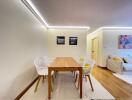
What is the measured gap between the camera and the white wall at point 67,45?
25.1 ft

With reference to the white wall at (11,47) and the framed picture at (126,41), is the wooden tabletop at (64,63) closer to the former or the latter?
the white wall at (11,47)

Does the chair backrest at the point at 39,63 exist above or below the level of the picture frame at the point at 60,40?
below

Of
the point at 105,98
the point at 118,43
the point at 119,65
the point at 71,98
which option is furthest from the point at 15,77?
the point at 118,43

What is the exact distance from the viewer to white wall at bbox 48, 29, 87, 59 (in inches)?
301

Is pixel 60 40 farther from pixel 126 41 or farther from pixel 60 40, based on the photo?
pixel 126 41

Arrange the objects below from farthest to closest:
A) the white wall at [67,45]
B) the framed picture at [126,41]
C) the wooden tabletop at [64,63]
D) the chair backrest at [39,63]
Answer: the white wall at [67,45], the framed picture at [126,41], the chair backrest at [39,63], the wooden tabletop at [64,63]

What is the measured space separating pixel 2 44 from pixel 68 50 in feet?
18.3

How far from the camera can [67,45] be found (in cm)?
774

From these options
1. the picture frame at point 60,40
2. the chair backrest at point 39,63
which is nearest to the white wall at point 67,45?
the picture frame at point 60,40

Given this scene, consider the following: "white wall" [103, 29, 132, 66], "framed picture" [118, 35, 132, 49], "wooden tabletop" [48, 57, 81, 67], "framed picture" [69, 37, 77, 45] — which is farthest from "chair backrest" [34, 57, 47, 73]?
"framed picture" [118, 35, 132, 49]

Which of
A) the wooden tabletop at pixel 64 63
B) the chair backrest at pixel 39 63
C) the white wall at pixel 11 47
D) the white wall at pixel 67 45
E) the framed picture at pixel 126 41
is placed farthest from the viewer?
the white wall at pixel 67 45

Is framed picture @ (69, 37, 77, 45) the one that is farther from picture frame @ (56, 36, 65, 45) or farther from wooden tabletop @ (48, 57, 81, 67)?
wooden tabletop @ (48, 57, 81, 67)

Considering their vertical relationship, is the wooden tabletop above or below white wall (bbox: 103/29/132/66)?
below

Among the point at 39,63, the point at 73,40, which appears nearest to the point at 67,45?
the point at 73,40
